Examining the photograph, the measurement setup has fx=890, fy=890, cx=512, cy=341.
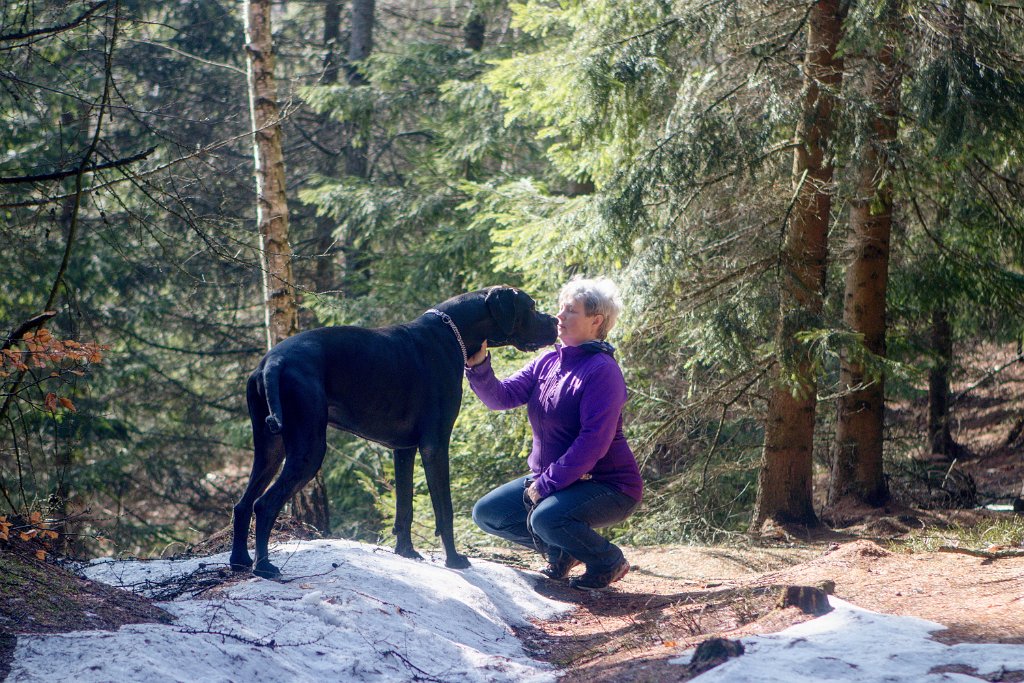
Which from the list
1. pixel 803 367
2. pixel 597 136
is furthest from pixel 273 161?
pixel 803 367

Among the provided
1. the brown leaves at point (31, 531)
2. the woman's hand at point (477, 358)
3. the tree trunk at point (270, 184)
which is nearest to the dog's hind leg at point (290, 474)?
the brown leaves at point (31, 531)

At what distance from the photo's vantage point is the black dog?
4.70 m

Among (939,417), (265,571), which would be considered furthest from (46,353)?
(939,417)

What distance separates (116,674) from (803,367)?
562cm

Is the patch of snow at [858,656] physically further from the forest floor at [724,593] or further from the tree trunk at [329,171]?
the tree trunk at [329,171]

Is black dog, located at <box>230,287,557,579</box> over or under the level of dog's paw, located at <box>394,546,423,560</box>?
over

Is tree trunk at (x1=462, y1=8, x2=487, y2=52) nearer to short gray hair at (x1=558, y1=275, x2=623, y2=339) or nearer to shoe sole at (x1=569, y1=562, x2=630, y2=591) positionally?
short gray hair at (x1=558, y1=275, x2=623, y2=339)

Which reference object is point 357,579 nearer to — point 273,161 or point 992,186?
point 273,161

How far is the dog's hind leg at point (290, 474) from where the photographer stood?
468 cm

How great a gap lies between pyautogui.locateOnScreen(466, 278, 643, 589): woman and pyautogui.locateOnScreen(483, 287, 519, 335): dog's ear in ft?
1.21

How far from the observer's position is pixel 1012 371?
14195 mm

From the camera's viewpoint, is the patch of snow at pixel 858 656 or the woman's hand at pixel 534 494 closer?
the patch of snow at pixel 858 656

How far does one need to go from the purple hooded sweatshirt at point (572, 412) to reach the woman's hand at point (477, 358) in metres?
0.04

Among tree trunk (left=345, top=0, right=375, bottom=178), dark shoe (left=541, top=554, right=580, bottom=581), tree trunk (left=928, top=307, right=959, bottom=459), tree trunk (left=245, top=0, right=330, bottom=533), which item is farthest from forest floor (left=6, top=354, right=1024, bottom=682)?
tree trunk (left=345, top=0, right=375, bottom=178)
